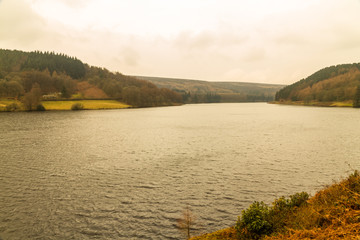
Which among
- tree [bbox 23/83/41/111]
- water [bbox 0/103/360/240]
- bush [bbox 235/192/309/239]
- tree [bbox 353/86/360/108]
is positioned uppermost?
tree [bbox 353/86/360/108]

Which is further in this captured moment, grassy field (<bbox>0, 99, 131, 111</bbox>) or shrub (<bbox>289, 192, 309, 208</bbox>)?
grassy field (<bbox>0, 99, 131, 111</bbox>)

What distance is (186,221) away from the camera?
599 inches

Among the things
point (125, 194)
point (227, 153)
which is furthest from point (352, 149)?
point (125, 194)

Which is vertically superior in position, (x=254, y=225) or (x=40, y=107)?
(x=254, y=225)

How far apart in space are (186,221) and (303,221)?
745 cm

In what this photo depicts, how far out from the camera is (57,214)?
16438 mm

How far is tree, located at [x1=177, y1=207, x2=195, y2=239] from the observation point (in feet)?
47.4

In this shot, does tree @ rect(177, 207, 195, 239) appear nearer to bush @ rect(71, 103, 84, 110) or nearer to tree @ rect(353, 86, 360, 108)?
bush @ rect(71, 103, 84, 110)

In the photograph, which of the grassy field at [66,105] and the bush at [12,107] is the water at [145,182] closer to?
the bush at [12,107]

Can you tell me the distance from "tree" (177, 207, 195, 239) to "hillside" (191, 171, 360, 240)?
8.23 ft

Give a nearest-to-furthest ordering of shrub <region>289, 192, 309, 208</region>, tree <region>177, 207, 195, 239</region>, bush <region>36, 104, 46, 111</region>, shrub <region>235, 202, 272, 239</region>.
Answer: shrub <region>235, 202, 272, 239</region> < shrub <region>289, 192, 309, 208</region> < tree <region>177, 207, 195, 239</region> < bush <region>36, 104, 46, 111</region>

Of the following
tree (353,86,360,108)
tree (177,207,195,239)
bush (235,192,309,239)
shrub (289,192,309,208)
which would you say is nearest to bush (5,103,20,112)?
tree (177,207,195,239)

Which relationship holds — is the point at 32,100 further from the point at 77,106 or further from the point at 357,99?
the point at 357,99

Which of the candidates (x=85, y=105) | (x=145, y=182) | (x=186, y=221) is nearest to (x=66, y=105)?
(x=85, y=105)
